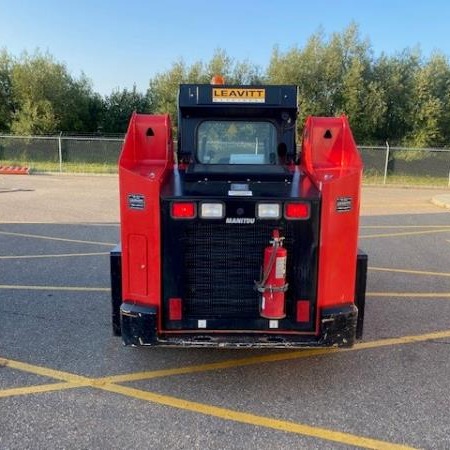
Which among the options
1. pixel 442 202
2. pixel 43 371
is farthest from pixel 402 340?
pixel 442 202

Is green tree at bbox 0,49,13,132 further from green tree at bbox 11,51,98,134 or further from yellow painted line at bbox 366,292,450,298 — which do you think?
yellow painted line at bbox 366,292,450,298

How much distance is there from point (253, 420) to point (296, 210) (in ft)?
5.11

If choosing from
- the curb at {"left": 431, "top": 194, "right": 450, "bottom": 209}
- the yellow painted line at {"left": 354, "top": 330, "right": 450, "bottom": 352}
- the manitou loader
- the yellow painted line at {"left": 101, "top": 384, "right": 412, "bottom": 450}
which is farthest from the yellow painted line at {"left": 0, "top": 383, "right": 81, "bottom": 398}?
the curb at {"left": 431, "top": 194, "right": 450, "bottom": 209}

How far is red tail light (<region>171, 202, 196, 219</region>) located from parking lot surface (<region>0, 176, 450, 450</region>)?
1384 millimetres

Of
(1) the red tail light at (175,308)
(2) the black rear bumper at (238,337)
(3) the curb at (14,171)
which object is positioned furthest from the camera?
(3) the curb at (14,171)

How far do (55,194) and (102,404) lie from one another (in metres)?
14.3

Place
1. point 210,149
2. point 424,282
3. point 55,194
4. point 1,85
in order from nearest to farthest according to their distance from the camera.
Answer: point 210,149, point 424,282, point 55,194, point 1,85

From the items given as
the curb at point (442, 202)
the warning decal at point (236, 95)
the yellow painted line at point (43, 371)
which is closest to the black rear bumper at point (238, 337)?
the yellow painted line at point (43, 371)

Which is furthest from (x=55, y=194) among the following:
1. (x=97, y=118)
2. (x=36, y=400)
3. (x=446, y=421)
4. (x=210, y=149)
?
(x=97, y=118)

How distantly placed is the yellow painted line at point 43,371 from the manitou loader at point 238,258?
487 millimetres

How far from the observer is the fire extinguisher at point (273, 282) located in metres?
3.52

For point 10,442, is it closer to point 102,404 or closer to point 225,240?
point 102,404

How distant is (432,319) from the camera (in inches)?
205

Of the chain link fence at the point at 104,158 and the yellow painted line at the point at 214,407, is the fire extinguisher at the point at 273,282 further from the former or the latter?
the chain link fence at the point at 104,158
